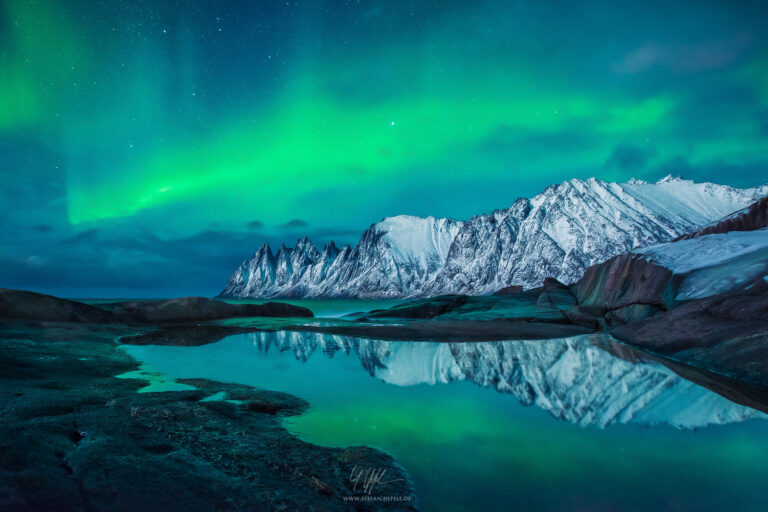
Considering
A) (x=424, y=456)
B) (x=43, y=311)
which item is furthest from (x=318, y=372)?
(x=43, y=311)

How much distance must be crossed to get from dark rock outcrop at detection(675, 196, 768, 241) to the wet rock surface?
109 feet

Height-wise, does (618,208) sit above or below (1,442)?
above

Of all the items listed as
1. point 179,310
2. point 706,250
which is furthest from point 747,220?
point 179,310

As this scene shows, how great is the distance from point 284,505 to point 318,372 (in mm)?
8640

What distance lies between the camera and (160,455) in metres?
4.32

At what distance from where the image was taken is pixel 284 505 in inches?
140

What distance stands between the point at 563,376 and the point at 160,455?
10.1 meters

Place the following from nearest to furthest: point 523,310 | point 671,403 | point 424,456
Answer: point 424,456 < point 671,403 < point 523,310

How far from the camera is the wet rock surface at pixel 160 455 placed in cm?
317

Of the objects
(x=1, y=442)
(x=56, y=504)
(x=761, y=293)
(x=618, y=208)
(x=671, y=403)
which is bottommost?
(x=671, y=403)

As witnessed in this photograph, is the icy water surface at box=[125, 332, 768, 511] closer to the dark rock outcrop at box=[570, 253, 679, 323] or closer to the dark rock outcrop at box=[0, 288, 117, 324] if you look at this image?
the dark rock outcrop at box=[570, 253, 679, 323]

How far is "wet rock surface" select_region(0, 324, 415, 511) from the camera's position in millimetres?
3166

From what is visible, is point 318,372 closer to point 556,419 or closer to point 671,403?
point 556,419

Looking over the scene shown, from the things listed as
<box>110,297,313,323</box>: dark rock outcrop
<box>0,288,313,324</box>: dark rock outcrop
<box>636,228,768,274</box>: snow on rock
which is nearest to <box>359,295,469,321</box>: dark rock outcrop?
<box>0,288,313,324</box>: dark rock outcrop
